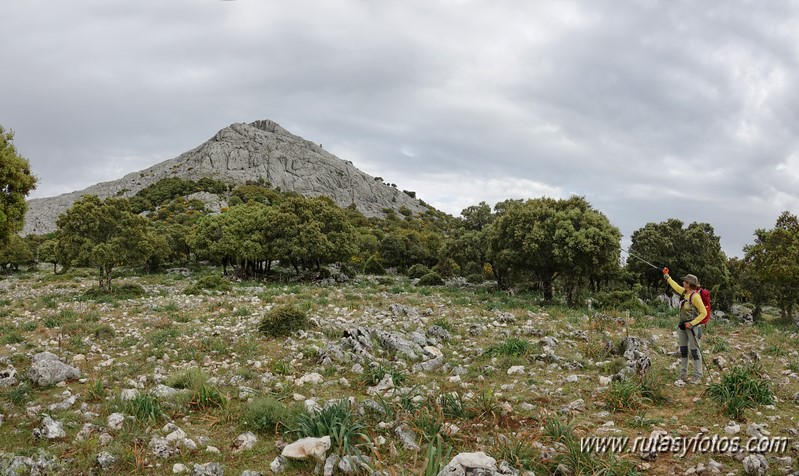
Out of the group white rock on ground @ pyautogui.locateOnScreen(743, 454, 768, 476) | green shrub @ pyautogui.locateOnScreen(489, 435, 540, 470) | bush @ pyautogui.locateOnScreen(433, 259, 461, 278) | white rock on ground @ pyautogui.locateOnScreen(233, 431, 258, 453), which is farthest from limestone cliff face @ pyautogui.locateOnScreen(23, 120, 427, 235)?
white rock on ground @ pyautogui.locateOnScreen(743, 454, 768, 476)

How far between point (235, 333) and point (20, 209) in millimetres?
8415

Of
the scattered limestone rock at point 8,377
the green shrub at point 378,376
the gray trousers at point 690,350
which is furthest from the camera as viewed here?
the gray trousers at point 690,350

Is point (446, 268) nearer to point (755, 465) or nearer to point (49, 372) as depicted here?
point (49, 372)

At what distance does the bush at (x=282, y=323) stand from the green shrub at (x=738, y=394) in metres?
11.0

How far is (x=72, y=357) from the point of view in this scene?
37.2 ft

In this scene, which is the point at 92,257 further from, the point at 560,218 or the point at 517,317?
the point at 560,218

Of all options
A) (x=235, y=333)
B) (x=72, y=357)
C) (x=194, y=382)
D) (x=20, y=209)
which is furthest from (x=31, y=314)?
(x=194, y=382)

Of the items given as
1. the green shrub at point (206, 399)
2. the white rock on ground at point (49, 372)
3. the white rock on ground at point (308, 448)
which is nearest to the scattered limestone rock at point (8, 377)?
the white rock on ground at point (49, 372)

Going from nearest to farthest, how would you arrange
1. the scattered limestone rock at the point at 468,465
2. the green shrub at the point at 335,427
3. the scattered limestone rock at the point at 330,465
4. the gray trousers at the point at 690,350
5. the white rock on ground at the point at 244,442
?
1. the scattered limestone rock at the point at 468,465
2. the scattered limestone rock at the point at 330,465
3. the green shrub at the point at 335,427
4. the white rock on ground at the point at 244,442
5. the gray trousers at the point at 690,350

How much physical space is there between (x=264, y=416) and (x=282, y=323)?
22.5ft

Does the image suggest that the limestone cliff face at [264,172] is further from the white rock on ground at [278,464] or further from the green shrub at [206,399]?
the white rock on ground at [278,464]

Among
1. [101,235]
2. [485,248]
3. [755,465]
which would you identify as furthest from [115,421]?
[485,248]

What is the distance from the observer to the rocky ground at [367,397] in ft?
20.2

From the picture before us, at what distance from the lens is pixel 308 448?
638cm
